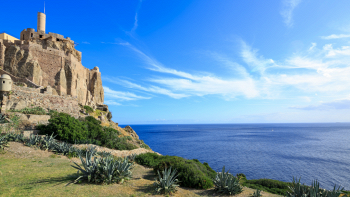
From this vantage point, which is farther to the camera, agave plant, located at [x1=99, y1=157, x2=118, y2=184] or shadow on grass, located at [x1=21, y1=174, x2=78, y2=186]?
agave plant, located at [x1=99, y1=157, x2=118, y2=184]

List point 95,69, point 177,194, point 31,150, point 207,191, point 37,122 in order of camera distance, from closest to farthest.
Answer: point 177,194, point 207,191, point 31,150, point 37,122, point 95,69

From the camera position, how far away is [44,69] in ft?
112

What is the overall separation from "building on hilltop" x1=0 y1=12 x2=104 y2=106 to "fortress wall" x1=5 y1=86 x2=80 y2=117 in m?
7.03

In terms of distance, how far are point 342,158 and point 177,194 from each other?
187 feet

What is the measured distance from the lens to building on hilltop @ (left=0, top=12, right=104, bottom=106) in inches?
1234

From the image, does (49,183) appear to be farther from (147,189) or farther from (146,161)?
(146,161)

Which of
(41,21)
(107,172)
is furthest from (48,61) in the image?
(107,172)

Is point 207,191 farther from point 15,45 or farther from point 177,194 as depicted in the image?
point 15,45

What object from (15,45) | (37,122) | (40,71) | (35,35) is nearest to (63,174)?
(37,122)

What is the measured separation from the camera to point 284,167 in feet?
120

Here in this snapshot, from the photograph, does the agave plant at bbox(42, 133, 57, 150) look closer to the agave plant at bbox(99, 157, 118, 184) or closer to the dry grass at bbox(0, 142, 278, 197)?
the dry grass at bbox(0, 142, 278, 197)

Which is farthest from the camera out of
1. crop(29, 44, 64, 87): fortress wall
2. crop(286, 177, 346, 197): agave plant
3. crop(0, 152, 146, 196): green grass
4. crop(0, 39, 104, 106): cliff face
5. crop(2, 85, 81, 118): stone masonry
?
crop(29, 44, 64, 87): fortress wall

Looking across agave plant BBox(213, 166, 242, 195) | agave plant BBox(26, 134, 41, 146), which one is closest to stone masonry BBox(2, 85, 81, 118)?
agave plant BBox(26, 134, 41, 146)

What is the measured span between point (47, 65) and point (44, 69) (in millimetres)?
947
